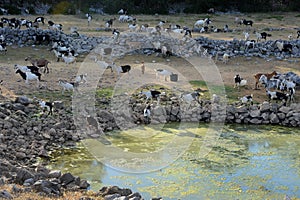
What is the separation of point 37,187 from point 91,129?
5.41 meters

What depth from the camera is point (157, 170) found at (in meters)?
13.4

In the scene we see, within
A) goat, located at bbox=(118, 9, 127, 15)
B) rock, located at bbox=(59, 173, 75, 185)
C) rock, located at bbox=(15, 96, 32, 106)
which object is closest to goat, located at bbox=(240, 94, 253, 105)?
rock, located at bbox=(15, 96, 32, 106)

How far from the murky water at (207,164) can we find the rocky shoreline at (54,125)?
0.41 m

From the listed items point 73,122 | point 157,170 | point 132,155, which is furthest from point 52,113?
point 157,170

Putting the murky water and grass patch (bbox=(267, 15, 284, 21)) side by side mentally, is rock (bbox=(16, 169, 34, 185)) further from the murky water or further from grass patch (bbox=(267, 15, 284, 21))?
grass patch (bbox=(267, 15, 284, 21))

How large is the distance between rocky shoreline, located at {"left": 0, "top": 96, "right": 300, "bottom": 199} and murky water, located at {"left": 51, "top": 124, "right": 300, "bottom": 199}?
0.41 m

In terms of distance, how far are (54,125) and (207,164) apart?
4269 mm

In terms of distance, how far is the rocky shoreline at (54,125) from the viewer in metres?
11.2

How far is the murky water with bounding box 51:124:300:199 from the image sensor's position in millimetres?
12255

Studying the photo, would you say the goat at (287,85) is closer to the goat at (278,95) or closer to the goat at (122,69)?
the goat at (278,95)

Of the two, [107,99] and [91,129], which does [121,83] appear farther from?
[91,129]

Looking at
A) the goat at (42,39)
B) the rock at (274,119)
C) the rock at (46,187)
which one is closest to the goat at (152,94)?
the rock at (274,119)

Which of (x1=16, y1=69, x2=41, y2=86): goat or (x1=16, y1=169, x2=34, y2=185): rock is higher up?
(x1=16, y1=69, x2=41, y2=86): goat

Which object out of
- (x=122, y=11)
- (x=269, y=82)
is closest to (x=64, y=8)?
(x=122, y=11)
